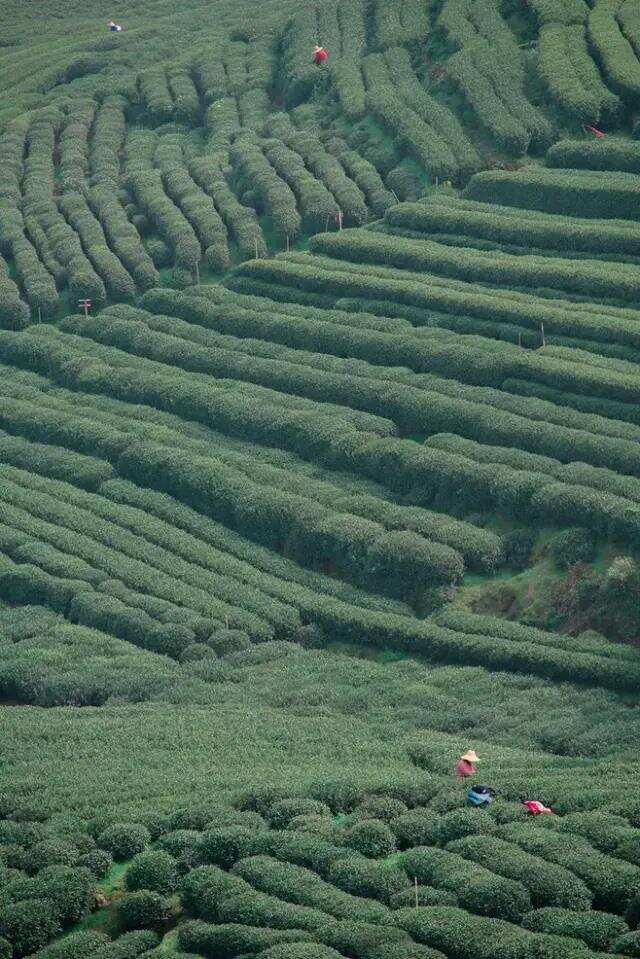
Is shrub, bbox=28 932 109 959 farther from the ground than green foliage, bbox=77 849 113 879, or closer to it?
closer to it

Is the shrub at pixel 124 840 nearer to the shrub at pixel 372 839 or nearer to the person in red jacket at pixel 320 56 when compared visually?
the shrub at pixel 372 839

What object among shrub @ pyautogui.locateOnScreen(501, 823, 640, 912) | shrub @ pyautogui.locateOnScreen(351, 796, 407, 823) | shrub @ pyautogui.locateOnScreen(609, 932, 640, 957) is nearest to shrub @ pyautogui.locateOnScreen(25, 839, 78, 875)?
shrub @ pyautogui.locateOnScreen(351, 796, 407, 823)

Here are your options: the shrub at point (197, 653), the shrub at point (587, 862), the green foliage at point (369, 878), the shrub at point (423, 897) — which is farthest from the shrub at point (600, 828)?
the shrub at point (197, 653)

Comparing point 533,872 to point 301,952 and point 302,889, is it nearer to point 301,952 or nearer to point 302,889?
point 302,889

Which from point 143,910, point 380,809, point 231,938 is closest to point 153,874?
point 143,910

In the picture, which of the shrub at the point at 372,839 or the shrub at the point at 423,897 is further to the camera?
the shrub at the point at 372,839

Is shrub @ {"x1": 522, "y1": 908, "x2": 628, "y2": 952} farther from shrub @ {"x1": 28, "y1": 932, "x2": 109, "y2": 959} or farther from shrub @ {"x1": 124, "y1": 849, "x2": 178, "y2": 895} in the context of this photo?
shrub @ {"x1": 28, "y1": 932, "x2": 109, "y2": 959}
